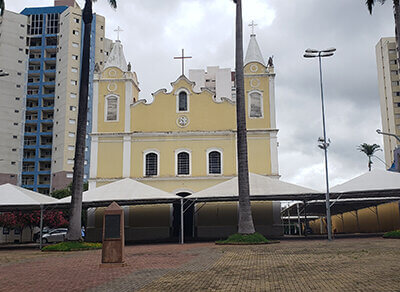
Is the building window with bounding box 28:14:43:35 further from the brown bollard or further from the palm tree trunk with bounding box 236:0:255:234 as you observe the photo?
the brown bollard

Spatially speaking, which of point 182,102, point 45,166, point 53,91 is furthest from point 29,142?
point 182,102

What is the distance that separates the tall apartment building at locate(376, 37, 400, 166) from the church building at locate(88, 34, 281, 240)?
161 ft

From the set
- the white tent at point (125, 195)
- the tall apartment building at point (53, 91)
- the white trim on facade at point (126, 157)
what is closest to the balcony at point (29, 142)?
the tall apartment building at point (53, 91)

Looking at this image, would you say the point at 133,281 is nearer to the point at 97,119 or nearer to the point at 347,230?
the point at 97,119

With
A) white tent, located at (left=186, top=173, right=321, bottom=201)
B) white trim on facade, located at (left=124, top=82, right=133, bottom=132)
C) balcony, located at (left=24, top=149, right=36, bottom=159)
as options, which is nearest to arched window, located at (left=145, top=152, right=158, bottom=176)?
white trim on facade, located at (left=124, top=82, right=133, bottom=132)

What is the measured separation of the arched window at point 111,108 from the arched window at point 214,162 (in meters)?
6.90

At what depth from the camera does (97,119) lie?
3203 cm

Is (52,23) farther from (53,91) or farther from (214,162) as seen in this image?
(214,162)

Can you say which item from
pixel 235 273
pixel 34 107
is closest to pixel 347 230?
pixel 235 273

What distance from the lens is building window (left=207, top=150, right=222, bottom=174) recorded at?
102 ft

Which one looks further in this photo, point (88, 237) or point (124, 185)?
point (88, 237)

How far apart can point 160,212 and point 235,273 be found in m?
20.2

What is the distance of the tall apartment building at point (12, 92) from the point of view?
65438 mm

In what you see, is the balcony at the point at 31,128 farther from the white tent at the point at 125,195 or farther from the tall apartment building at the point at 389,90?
the tall apartment building at the point at 389,90
